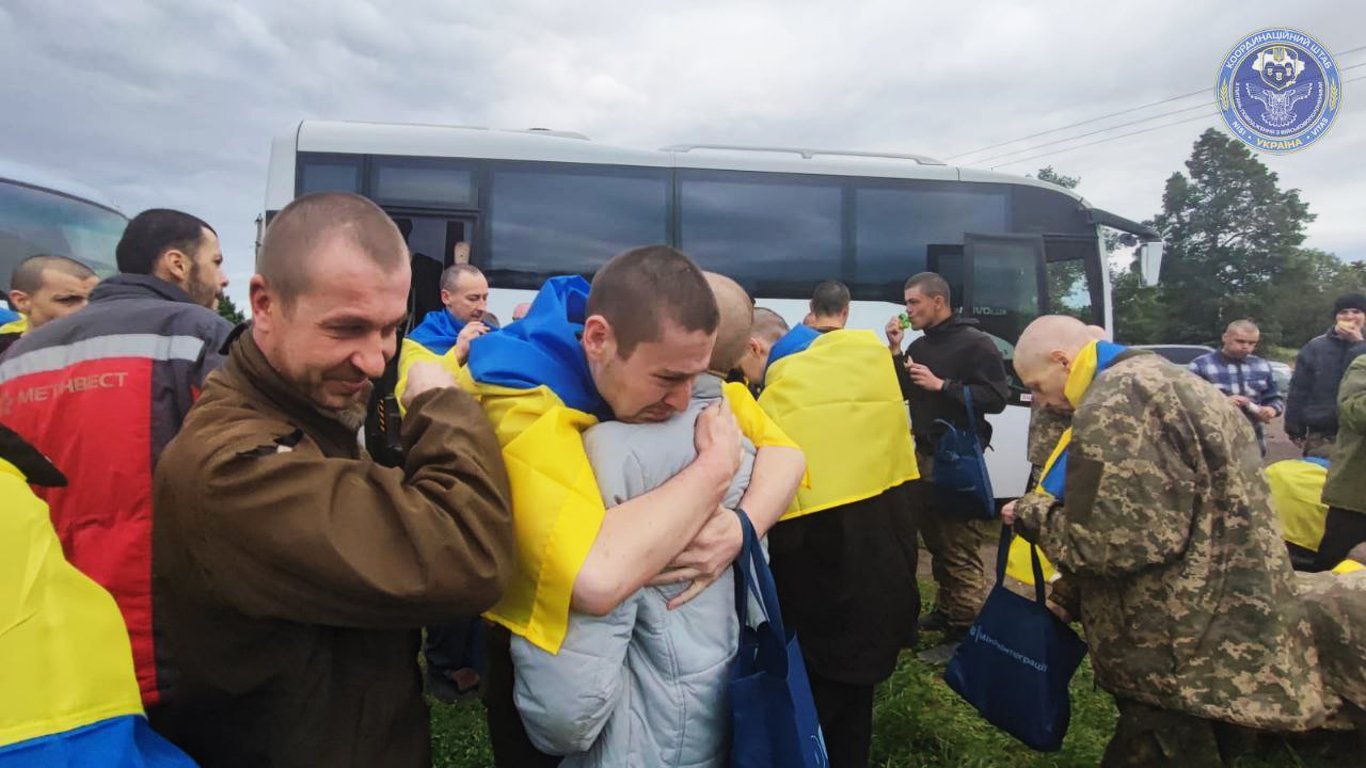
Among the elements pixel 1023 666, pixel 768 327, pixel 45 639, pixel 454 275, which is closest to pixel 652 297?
pixel 45 639

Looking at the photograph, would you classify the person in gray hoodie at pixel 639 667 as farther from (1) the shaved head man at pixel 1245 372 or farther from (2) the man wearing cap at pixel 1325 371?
(1) the shaved head man at pixel 1245 372

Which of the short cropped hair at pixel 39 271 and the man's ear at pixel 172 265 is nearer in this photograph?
the man's ear at pixel 172 265

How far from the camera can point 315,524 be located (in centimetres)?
100

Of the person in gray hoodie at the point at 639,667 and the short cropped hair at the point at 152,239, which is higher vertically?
the short cropped hair at the point at 152,239

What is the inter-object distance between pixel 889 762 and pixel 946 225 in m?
6.06

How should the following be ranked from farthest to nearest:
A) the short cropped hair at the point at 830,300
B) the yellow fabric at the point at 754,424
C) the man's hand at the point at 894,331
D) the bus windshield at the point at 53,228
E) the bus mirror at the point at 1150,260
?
the bus mirror at the point at 1150,260 < the bus windshield at the point at 53,228 < the man's hand at the point at 894,331 < the short cropped hair at the point at 830,300 < the yellow fabric at the point at 754,424

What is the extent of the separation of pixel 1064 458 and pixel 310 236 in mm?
2441

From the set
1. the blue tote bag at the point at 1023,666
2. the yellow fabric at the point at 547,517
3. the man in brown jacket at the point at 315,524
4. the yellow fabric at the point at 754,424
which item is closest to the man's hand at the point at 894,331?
the blue tote bag at the point at 1023,666

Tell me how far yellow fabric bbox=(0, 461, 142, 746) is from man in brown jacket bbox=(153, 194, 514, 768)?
113 millimetres

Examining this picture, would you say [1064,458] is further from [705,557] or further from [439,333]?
[439,333]

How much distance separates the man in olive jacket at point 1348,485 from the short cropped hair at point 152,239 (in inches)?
216

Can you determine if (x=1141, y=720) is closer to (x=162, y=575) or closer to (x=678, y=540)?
(x=678, y=540)

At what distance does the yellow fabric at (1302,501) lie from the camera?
425cm

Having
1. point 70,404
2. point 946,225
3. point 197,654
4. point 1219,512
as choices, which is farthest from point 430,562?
point 946,225
